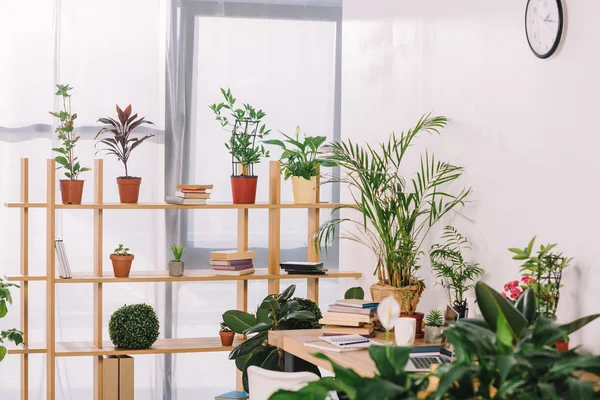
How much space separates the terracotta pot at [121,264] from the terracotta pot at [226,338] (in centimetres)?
70

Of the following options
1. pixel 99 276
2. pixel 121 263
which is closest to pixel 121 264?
pixel 121 263

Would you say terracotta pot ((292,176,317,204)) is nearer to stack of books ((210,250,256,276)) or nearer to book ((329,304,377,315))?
stack of books ((210,250,256,276))

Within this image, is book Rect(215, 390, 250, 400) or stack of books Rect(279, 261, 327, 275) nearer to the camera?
book Rect(215, 390, 250, 400)

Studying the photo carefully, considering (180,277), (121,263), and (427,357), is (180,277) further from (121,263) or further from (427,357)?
(427,357)

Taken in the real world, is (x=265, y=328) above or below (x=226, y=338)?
above

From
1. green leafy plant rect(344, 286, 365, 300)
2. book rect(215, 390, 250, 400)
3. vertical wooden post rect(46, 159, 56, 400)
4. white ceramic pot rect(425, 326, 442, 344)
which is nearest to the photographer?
white ceramic pot rect(425, 326, 442, 344)

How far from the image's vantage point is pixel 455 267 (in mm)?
4152

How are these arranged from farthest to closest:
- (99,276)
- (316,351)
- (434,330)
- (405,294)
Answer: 1. (99,276)
2. (405,294)
3. (434,330)
4. (316,351)

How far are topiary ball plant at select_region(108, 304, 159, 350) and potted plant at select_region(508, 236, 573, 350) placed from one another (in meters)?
2.65

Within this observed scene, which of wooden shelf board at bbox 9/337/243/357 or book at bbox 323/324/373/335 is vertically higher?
book at bbox 323/324/373/335

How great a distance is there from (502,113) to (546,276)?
0.84m

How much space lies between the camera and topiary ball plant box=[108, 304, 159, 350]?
16.8 feet

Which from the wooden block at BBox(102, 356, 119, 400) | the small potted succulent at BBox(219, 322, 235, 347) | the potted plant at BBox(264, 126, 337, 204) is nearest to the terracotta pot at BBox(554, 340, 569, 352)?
the potted plant at BBox(264, 126, 337, 204)

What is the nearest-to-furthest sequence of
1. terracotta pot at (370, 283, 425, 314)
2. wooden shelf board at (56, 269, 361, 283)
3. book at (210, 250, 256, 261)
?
terracotta pot at (370, 283, 425, 314) < wooden shelf board at (56, 269, 361, 283) < book at (210, 250, 256, 261)
